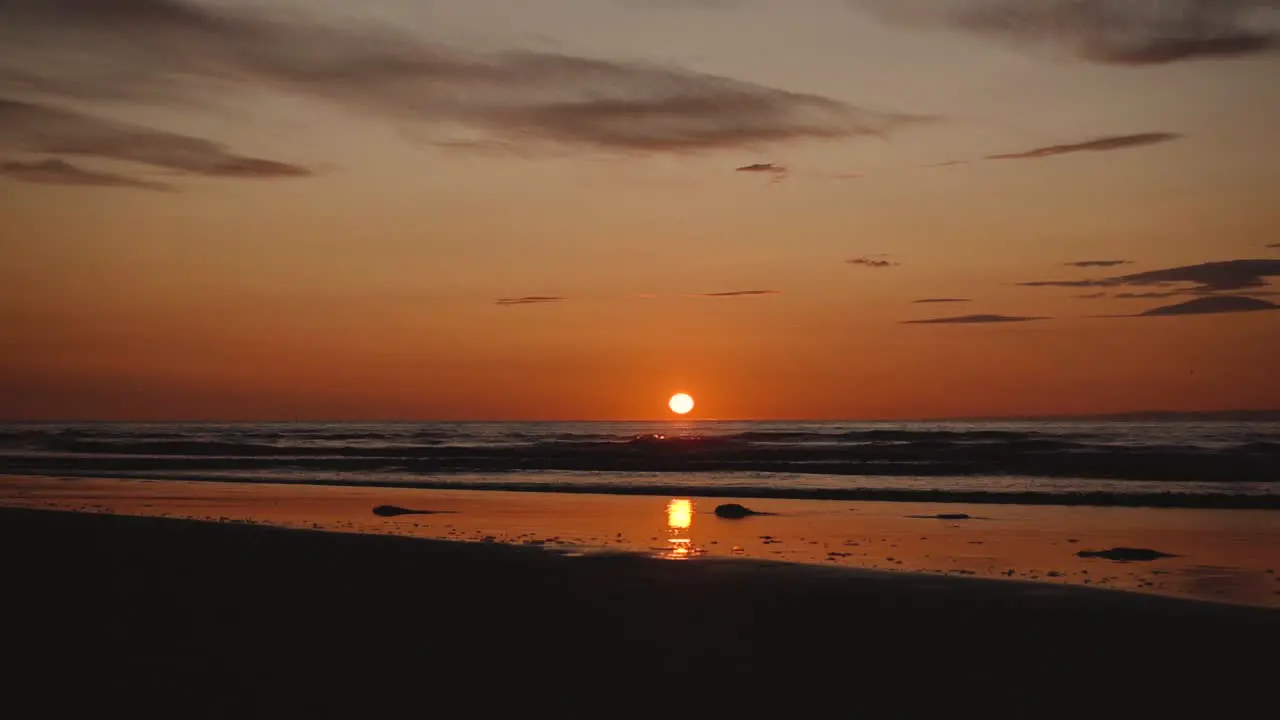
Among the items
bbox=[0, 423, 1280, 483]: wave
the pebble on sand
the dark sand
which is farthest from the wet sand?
bbox=[0, 423, 1280, 483]: wave

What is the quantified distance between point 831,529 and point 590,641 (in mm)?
10365

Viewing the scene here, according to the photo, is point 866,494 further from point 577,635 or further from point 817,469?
point 577,635

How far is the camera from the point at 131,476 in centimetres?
3675

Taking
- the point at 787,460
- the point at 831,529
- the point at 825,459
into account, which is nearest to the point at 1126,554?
the point at 831,529

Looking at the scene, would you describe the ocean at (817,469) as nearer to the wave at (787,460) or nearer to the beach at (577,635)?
the wave at (787,460)

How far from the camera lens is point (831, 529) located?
18.3 meters

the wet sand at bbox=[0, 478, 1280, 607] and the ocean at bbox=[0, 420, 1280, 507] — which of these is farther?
the ocean at bbox=[0, 420, 1280, 507]

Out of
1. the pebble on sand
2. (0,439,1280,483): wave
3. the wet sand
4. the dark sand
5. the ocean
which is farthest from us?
(0,439,1280,483): wave

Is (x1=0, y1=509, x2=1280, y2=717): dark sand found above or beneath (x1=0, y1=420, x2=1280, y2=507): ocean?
beneath

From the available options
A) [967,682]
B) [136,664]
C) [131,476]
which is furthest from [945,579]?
[131,476]

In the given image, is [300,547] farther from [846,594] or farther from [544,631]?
[846,594]

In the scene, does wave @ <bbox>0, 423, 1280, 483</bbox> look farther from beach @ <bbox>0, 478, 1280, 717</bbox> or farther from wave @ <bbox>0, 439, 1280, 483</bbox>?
beach @ <bbox>0, 478, 1280, 717</bbox>

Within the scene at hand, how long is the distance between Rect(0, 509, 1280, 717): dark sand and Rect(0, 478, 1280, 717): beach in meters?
0.03

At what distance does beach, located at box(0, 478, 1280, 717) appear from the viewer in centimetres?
709
